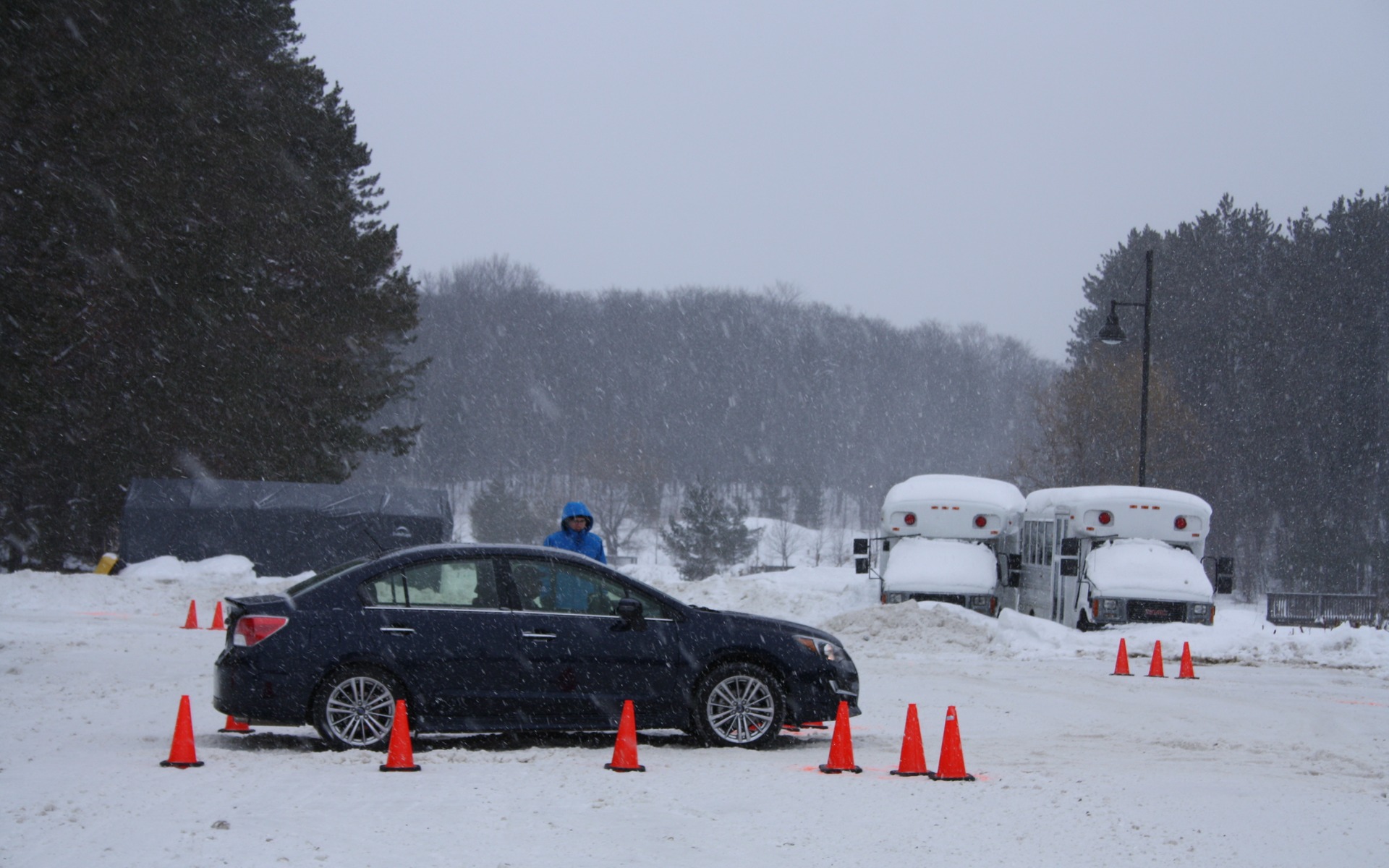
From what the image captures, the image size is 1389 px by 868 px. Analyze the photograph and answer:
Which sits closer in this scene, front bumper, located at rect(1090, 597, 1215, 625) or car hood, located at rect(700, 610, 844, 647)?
car hood, located at rect(700, 610, 844, 647)

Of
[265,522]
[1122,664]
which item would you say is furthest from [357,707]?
[265,522]

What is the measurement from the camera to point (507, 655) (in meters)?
9.82

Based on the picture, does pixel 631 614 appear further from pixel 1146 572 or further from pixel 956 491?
pixel 956 491

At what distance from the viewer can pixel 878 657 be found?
1998cm

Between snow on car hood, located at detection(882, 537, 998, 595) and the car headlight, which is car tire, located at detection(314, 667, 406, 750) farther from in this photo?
snow on car hood, located at detection(882, 537, 998, 595)

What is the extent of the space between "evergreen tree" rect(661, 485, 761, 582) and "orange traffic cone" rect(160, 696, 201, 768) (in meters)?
51.8

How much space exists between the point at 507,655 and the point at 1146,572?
585 inches

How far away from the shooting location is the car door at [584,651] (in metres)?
9.87

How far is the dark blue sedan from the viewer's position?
9.59m

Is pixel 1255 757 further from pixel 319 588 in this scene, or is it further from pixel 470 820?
pixel 319 588

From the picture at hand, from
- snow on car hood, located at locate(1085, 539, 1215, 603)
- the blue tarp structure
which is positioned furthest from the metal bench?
the blue tarp structure

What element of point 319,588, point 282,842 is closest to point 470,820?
point 282,842

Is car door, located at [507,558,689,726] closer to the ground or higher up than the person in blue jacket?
closer to the ground

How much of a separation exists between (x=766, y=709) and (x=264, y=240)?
2942 centimetres
